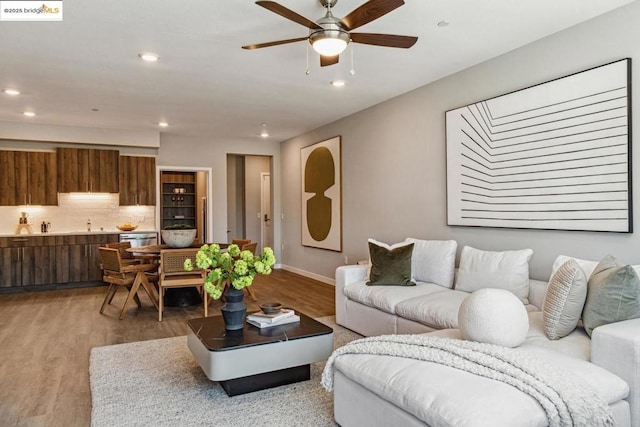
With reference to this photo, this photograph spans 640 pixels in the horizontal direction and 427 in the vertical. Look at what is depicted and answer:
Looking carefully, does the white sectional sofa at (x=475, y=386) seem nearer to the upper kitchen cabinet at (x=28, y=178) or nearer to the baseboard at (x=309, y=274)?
the baseboard at (x=309, y=274)

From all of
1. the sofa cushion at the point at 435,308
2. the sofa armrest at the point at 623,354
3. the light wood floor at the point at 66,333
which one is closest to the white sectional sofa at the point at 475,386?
the sofa armrest at the point at 623,354

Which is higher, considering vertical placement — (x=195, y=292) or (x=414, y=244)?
(x=414, y=244)

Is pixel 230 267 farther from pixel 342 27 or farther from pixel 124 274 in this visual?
pixel 124 274

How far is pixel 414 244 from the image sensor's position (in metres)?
4.42

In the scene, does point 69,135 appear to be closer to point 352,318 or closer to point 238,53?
point 238,53

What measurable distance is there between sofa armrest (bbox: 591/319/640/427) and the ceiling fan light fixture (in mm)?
2238

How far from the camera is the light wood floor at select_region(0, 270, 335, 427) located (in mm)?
2770

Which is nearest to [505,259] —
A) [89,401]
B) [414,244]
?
[414,244]

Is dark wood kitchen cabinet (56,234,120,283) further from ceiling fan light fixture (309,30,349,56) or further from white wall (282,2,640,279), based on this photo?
ceiling fan light fixture (309,30,349,56)

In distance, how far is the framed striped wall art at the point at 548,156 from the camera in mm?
3111

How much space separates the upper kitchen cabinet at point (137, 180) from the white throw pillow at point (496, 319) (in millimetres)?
6640

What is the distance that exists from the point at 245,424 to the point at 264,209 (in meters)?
7.80

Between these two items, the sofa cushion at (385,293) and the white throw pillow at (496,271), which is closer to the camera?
the white throw pillow at (496,271)

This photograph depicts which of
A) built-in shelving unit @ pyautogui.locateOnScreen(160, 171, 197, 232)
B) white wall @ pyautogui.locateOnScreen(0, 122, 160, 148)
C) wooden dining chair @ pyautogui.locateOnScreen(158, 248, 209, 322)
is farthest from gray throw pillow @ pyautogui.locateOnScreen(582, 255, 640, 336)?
built-in shelving unit @ pyautogui.locateOnScreen(160, 171, 197, 232)
